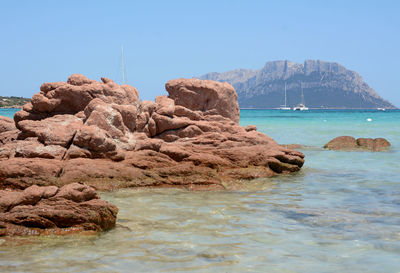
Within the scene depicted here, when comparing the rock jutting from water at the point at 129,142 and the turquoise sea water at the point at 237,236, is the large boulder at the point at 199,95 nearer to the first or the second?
the rock jutting from water at the point at 129,142

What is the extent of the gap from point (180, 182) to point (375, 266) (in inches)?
300

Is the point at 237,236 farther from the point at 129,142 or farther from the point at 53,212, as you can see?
the point at 129,142

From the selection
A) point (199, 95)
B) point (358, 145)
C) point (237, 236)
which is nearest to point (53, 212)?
point (237, 236)

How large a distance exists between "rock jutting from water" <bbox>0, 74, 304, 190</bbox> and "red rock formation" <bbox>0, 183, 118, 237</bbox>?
355cm

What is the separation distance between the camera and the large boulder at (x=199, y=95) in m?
20.4

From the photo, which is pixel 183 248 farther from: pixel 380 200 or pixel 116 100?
pixel 116 100

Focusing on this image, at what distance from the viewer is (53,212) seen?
877cm

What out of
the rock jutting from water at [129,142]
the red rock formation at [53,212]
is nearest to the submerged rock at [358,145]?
the rock jutting from water at [129,142]

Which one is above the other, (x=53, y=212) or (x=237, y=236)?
(x=53, y=212)

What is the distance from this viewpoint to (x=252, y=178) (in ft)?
50.8

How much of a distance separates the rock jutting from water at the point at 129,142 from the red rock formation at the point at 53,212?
355 centimetres

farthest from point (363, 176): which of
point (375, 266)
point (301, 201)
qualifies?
point (375, 266)

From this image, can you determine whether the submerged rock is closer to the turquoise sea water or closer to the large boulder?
the large boulder

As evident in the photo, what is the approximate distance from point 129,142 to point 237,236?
25.3ft
